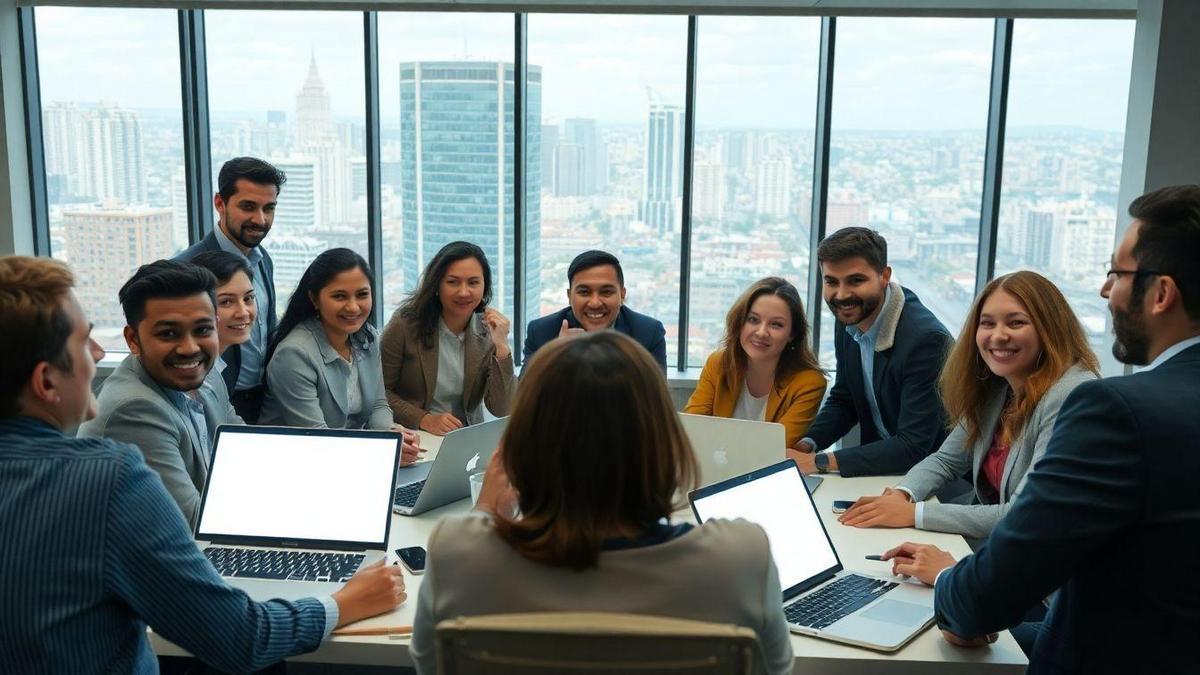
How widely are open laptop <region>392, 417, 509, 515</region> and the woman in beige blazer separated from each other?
104cm

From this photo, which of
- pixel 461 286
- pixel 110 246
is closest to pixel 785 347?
pixel 461 286

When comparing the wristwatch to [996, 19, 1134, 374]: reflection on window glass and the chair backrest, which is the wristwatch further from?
[996, 19, 1134, 374]: reflection on window glass

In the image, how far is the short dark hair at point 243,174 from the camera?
3840 mm

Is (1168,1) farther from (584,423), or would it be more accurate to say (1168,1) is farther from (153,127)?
(153,127)

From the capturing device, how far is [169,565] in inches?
59.1

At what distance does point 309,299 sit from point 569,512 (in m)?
2.31

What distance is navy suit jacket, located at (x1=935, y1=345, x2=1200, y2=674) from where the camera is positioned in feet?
4.92

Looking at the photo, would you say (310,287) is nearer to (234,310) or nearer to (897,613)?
(234,310)

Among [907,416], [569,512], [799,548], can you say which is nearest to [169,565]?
[569,512]

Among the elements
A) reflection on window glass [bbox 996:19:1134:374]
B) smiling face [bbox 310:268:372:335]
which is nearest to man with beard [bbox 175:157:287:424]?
smiling face [bbox 310:268:372:335]

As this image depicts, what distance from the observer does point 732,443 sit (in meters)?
2.68

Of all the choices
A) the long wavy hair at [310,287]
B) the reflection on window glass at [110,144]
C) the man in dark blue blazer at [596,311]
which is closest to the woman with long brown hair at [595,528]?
the long wavy hair at [310,287]

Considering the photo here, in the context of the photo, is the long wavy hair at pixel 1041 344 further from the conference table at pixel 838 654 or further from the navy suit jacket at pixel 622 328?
the navy suit jacket at pixel 622 328

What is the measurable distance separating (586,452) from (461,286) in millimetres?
2562
